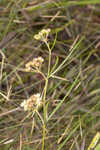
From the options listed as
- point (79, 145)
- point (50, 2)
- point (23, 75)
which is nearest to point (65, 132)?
point (79, 145)

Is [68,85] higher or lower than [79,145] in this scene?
higher

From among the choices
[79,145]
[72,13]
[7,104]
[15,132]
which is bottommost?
[79,145]

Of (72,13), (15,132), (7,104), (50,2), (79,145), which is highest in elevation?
(50,2)

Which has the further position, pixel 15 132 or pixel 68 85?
pixel 68 85

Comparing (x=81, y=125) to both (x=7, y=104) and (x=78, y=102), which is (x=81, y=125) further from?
(x=7, y=104)

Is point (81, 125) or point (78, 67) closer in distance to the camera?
point (81, 125)

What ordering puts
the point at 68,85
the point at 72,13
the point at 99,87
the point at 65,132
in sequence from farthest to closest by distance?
1. the point at 72,13
2. the point at 99,87
3. the point at 68,85
4. the point at 65,132

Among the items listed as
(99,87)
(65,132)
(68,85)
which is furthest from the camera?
(99,87)

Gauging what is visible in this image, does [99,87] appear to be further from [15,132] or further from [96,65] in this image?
[15,132]

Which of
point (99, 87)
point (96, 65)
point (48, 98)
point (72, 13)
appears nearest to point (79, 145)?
point (48, 98)
